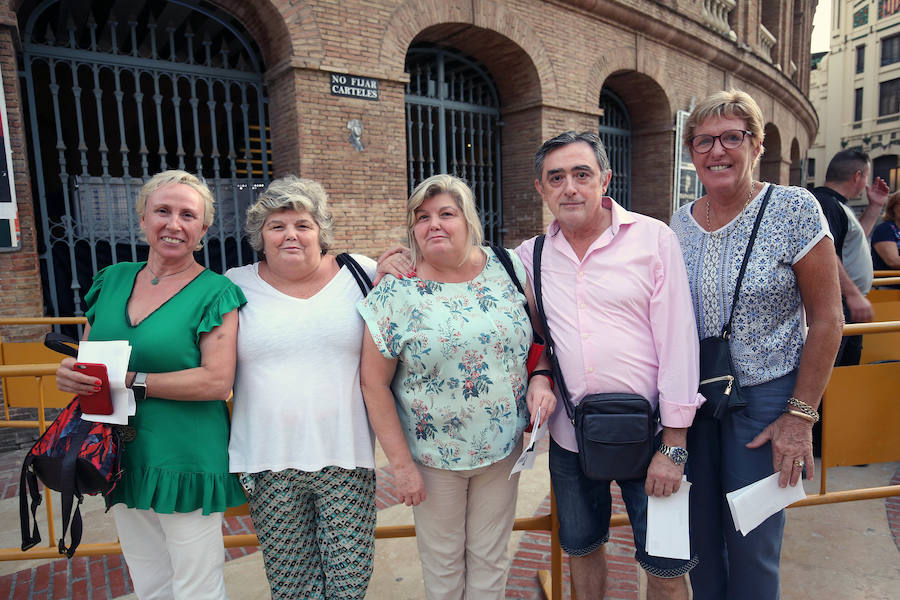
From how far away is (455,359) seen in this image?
1890 millimetres

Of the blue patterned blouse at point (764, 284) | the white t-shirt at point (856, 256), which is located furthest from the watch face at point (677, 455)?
the white t-shirt at point (856, 256)

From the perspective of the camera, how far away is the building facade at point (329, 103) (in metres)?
6.21

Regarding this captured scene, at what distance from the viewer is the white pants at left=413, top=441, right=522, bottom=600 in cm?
203

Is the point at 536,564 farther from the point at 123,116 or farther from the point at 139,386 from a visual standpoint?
the point at 123,116

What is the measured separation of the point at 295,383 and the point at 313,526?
1.97 ft

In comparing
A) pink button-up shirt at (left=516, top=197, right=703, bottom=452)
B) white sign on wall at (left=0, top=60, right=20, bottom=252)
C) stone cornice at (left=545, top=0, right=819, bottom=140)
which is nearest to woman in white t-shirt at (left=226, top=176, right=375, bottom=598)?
pink button-up shirt at (left=516, top=197, right=703, bottom=452)

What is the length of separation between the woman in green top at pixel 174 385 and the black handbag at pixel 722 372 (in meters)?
1.69

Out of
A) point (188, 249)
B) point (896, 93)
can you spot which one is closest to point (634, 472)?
point (188, 249)

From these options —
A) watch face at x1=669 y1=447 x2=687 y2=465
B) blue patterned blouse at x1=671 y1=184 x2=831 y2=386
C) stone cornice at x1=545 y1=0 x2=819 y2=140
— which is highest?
stone cornice at x1=545 y1=0 x2=819 y2=140

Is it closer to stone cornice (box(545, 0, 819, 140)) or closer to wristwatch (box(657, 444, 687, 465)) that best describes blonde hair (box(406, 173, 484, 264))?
wristwatch (box(657, 444, 687, 465))

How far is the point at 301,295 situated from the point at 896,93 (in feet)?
148

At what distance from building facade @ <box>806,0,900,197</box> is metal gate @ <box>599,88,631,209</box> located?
29.1 m

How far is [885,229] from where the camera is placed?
5441mm

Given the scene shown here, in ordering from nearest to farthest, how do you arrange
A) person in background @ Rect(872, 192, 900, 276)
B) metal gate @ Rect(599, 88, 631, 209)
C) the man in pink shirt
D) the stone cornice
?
1. the man in pink shirt
2. person in background @ Rect(872, 192, 900, 276)
3. the stone cornice
4. metal gate @ Rect(599, 88, 631, 209)
